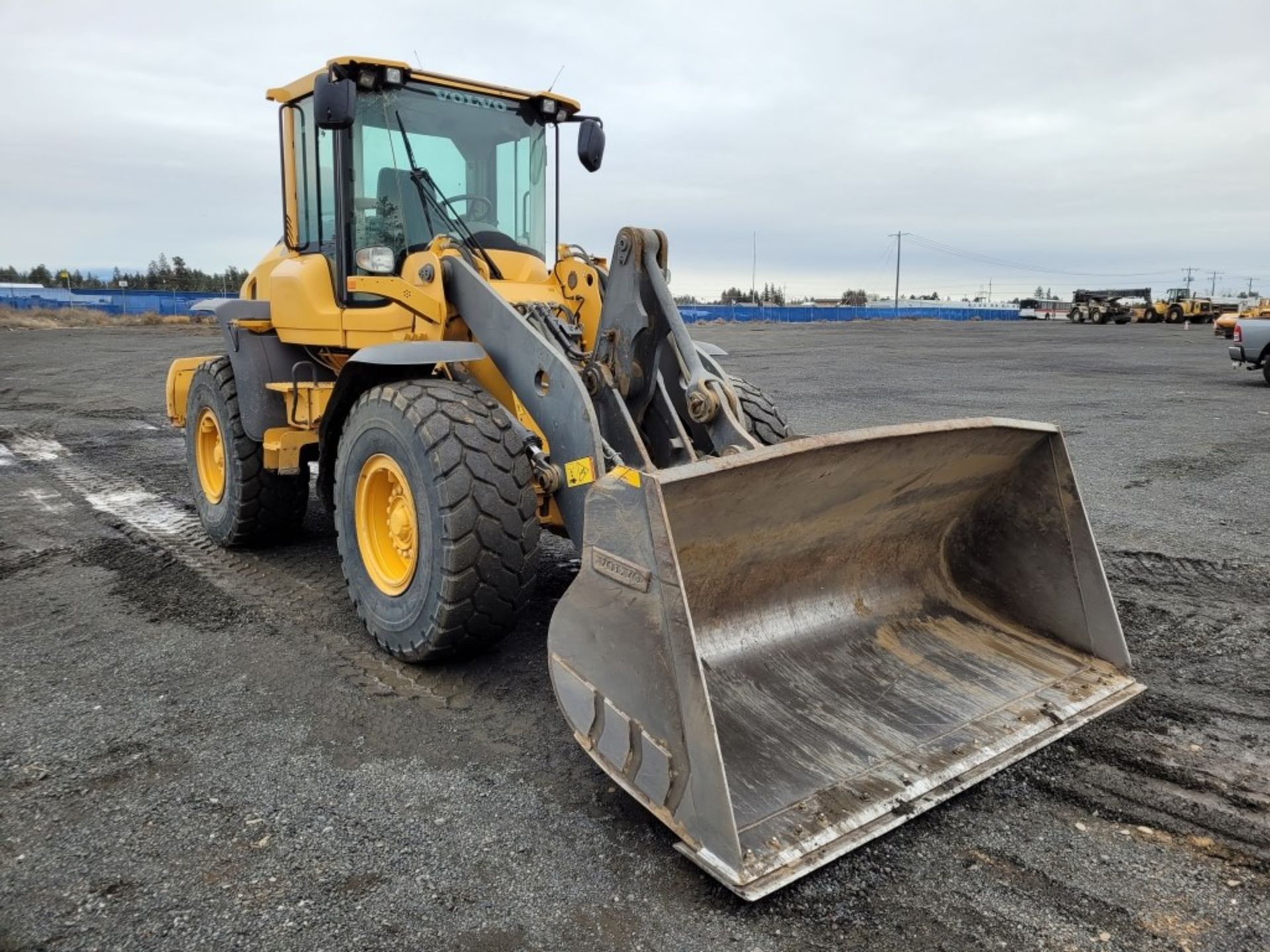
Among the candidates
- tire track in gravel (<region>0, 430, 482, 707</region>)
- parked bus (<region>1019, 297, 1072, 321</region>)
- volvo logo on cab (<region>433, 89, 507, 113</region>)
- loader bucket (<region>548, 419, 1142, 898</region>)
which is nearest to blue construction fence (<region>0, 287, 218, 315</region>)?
tire track in gravel (<region>0, 430, 482, 707</region>)

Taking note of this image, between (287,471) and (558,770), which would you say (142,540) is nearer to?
(287,471)

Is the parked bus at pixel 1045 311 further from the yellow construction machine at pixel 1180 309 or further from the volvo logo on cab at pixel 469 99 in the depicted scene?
the volvo logo on cab at pixel 469 99

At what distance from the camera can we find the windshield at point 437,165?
4629 mm

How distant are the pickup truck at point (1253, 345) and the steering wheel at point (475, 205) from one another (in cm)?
1666

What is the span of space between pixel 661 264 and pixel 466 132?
1527 millimetres

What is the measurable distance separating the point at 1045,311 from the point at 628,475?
250 ft

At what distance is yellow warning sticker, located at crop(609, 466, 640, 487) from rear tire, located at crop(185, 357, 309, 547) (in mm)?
3448

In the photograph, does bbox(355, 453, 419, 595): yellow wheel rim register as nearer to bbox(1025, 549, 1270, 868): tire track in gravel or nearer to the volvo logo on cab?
the volvo logo on cab

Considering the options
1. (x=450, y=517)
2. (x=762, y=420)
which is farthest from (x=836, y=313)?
(x=450, y=517)

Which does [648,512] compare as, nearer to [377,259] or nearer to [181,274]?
[377,259]

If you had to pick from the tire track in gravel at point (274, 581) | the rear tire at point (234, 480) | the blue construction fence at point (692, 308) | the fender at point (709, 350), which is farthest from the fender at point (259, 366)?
the blue construction fence at point (692, 308)

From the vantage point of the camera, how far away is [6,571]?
216 inches

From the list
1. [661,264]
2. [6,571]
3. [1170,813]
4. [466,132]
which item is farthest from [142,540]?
[1170,813]

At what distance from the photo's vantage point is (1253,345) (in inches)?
658
